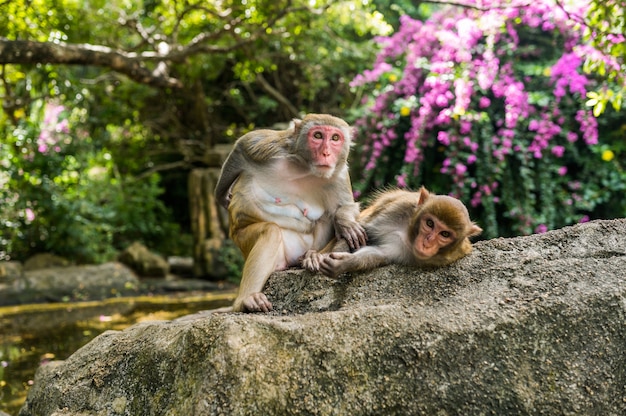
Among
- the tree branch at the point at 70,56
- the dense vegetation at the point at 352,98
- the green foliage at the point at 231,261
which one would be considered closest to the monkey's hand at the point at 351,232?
the dense vegetation at the point at 352,98

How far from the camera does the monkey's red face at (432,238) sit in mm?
2604

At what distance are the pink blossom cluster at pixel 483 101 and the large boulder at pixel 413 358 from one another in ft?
14.8

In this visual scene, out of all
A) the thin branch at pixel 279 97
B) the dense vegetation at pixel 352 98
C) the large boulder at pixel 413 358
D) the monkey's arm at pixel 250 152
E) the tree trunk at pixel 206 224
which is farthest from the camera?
the thin branch at pixel 279 97

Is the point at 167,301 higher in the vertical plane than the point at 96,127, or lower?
lower

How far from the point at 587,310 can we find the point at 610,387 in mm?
294

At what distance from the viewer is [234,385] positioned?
79.0 inches

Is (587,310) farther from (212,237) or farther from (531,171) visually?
(212,237)

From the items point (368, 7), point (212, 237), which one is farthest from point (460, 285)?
point (368, 7)

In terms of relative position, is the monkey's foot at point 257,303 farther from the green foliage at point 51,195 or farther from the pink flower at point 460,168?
the green foliage at point 51,195

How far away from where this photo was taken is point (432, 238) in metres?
2.61

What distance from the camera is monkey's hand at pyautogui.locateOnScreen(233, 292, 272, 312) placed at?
2.78m

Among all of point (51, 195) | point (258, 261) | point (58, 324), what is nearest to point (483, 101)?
point (258, 261)

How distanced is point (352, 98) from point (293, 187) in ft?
30.6

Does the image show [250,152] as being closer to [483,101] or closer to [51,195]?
[483,101]
